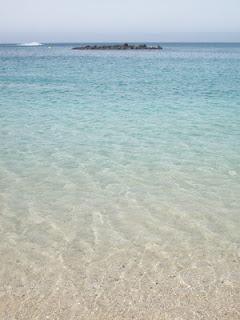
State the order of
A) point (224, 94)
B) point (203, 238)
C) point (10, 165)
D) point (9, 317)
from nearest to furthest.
Answer: point (9, 317)
point (203, 238)
point (10, 165)
point (224, 94)

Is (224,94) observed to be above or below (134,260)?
below

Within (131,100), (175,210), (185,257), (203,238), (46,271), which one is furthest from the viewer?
(131,100)

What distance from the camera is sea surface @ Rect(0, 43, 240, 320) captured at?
14.6ft

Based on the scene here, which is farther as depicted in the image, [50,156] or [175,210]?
[50,156]

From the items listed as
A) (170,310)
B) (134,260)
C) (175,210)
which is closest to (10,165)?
(175,210)

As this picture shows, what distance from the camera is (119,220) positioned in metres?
6.42

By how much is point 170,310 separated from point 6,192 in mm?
4267

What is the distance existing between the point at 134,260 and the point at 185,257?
0.67 m

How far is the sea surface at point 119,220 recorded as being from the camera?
175 inches

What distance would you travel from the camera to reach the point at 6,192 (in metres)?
7.50

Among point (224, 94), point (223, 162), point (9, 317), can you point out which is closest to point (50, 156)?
point (223, 162)

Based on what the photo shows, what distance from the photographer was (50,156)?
988cm

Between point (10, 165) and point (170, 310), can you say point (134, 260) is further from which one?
point (10, 165)

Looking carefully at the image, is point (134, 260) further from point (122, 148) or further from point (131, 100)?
point (131, 100)
